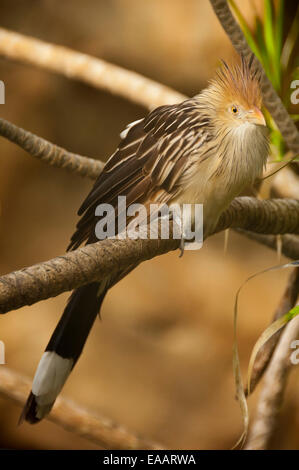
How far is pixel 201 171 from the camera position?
1.31 meters

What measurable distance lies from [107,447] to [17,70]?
4.26ft

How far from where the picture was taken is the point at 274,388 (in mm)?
1666

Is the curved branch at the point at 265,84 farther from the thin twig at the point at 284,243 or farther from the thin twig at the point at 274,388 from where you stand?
the thin twig at the point at 274,388

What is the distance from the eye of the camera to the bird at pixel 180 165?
132cm

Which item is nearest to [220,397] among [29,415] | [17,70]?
[29,415]

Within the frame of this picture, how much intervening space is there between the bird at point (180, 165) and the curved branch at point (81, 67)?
396 millimetres

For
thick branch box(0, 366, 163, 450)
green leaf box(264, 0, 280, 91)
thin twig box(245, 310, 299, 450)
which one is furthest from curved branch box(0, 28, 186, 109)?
thick branch box(0, 366, 163, 450)

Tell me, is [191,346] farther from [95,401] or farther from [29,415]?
[29,415]

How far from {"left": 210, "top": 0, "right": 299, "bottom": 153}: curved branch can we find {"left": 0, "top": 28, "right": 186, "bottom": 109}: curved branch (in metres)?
0.34

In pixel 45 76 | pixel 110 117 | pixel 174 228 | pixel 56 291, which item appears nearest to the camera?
pixel 56 291

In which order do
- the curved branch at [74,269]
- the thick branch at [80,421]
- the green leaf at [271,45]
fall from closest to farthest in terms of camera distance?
the curved branch at [74,269], the thick branch at [80,421], the green leaf at [271,45]

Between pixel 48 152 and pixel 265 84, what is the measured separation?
629mm

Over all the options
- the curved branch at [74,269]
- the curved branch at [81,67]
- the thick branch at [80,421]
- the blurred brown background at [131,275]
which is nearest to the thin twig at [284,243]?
the blurred brown background at [131,275]

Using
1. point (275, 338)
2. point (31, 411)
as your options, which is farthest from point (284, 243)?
point (31, 411)
